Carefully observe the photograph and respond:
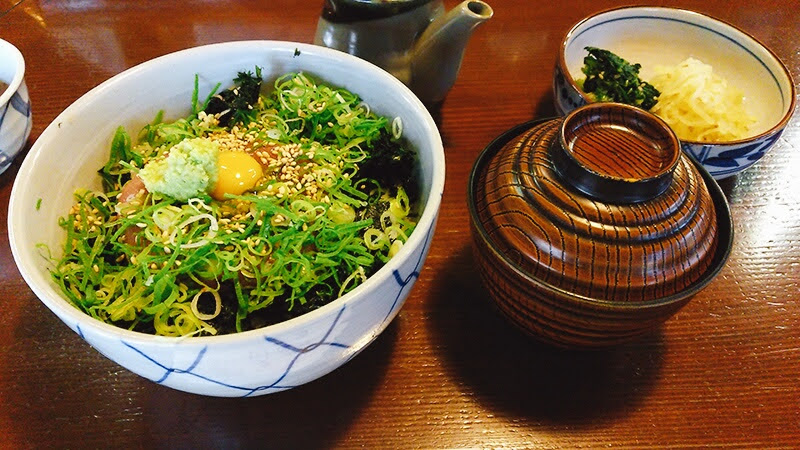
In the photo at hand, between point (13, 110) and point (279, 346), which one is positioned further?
point (13, 110)

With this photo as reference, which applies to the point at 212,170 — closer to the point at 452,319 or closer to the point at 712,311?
the point at 452,319

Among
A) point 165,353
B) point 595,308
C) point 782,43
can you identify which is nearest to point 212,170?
point 165,353

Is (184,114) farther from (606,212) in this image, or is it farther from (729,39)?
(729,39)

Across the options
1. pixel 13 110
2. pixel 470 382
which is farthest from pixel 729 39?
pixel 13 110

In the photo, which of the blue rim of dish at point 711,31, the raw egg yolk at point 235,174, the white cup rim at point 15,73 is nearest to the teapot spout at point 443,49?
the blue rim of dish at point 711,31

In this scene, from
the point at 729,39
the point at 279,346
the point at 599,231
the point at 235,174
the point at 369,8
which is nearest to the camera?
the point at 279,346

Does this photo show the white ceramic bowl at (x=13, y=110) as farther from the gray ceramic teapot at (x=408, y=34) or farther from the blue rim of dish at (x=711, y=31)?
the blue rim of dish at (x=711, y=31)

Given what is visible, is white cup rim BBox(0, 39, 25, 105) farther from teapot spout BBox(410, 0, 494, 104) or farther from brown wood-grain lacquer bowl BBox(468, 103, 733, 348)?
brown wood-grain lacquer bowl BBox(468, 103, 733, 348)

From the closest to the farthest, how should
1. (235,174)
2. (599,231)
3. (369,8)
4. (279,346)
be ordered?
1. (279,346)
2. (599,231)
3. (235,174)
4. (369,8)
